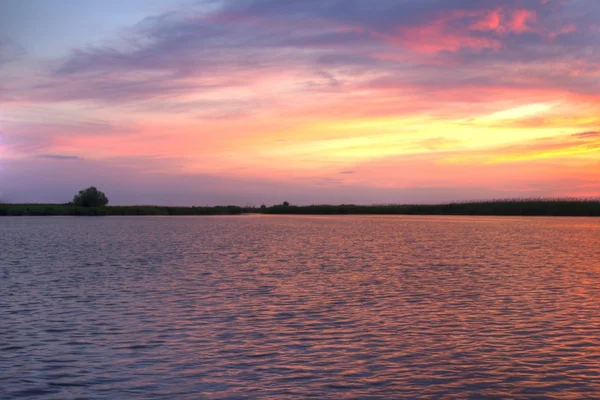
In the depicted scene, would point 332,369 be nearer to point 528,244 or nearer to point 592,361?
point 592,361

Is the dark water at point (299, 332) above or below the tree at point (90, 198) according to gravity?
below

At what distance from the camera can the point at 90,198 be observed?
15612 centimetres

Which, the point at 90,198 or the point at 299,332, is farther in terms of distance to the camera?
the point at 90,198

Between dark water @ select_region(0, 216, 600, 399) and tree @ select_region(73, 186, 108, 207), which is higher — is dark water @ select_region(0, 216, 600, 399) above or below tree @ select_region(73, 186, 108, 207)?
below

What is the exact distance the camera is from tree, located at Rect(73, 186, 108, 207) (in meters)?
155

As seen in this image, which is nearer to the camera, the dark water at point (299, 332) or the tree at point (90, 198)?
the dark water at point (299, 332)

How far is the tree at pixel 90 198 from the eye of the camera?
154750mm

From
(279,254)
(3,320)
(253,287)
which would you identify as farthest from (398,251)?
(3,320)

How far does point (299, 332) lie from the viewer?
16062 mm

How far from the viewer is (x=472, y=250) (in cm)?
4447

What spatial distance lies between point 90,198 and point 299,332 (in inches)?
5889

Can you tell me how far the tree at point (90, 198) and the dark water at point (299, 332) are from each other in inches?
5078

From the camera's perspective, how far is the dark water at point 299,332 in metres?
11.7

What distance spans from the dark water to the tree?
12897 cm
